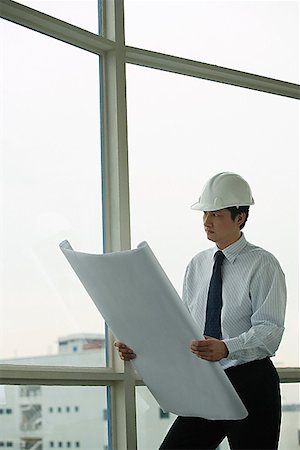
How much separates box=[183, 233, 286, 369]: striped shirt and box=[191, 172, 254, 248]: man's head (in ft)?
0.18

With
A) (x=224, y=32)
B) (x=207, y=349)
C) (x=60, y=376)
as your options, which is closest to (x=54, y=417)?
(x=60, y=376)

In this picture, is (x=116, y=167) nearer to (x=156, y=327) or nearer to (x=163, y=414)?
(x=156, y=327)

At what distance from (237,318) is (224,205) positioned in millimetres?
411

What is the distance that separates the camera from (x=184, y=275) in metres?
3.65

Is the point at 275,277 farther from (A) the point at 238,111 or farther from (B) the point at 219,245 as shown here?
(A) the point at 238,111

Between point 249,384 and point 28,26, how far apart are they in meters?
1.54

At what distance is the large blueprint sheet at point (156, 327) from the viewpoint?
9.68 ft

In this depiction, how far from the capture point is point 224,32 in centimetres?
414

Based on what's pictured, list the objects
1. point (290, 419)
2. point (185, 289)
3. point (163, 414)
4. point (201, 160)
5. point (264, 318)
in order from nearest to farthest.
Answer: point (264, 318) → point (185, 289) → point (163, 414) → point (201, 160) → point (290, 419)

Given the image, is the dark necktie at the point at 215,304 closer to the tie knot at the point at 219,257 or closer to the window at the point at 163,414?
the tie knot at the point at 219,257

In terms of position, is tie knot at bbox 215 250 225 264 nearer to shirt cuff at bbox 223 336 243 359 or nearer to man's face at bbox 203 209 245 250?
man's face at bbox 203 209 245 250

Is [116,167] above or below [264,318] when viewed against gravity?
above

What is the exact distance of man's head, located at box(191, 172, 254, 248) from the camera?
336 centimetres

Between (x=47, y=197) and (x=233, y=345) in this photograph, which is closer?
(x=233, y=345)
